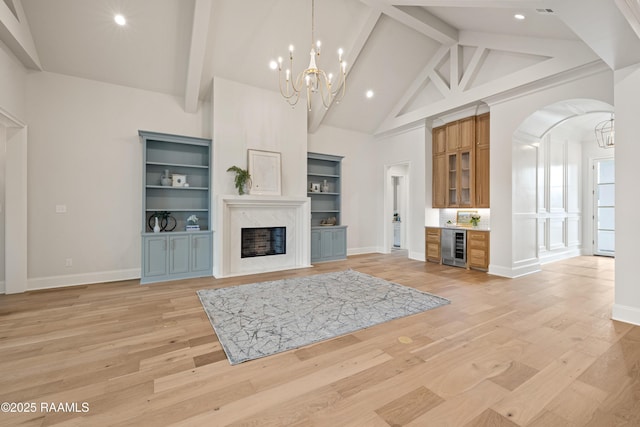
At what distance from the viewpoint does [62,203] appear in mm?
4508

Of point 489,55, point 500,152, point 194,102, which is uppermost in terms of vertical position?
point 489,55

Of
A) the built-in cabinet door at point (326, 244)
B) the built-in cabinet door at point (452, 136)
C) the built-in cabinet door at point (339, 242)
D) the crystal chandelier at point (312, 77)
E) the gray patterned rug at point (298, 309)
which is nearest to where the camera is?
the gray patterned rug at point (298, 309)

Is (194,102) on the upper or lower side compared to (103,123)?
upper

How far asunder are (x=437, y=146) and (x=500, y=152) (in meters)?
1.58

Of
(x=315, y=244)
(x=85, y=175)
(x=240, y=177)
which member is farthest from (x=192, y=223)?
(x=315, y=244)

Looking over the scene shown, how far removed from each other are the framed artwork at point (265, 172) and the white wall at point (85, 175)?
1.72 metres

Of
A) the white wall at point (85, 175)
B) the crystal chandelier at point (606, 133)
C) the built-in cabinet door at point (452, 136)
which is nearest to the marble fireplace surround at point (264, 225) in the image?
the white wall at point (85, 175)

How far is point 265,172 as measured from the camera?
562 cm

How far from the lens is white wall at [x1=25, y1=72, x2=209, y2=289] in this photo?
4363 millimetres

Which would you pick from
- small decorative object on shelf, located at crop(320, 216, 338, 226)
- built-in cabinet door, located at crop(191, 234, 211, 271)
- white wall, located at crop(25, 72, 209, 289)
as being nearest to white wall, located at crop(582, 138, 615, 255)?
small decorative object on shelf, located at crop(320, 216, 338, 226)

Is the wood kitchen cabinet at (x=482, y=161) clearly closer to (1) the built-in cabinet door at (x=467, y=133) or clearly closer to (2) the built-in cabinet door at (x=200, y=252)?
(1) the built-in cabinet door at (x=467, y=133)

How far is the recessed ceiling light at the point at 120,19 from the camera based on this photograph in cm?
403

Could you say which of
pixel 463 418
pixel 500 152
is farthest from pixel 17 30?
pixel 500 152

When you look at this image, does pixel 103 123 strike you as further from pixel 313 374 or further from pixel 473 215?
pixel 473 215
